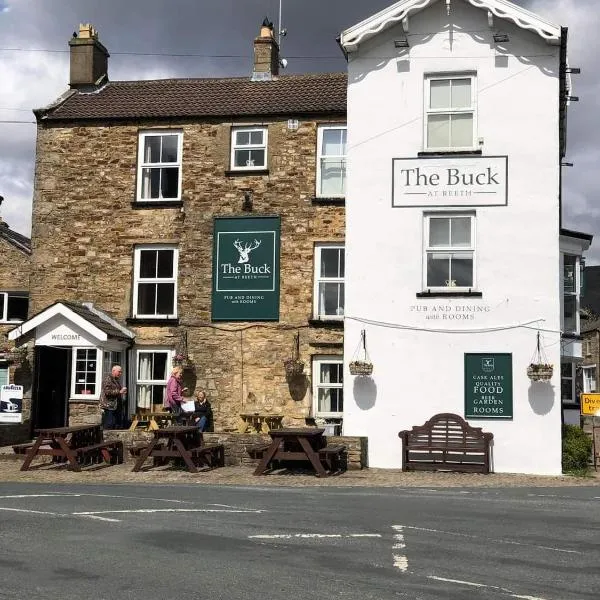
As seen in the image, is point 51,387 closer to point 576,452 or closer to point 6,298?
point 6,298

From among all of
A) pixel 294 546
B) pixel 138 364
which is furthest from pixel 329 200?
pixel 294 546

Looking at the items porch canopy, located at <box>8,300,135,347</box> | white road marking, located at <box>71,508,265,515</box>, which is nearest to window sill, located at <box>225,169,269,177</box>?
porch canopy, located at <box>8,300,135,347</box>

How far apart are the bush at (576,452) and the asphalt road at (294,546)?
A: 180 inches

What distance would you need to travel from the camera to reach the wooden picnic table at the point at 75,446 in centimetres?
1703

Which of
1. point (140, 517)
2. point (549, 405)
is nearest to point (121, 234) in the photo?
point (549, 405)

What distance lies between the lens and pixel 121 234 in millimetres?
23797

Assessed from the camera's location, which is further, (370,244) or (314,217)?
(314,217)

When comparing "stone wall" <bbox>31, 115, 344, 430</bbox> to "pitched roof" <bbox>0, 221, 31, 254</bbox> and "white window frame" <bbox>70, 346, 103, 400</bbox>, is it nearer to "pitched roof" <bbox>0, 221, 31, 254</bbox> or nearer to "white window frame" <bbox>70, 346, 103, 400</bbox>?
"white window frame" <bbox>70, 346, 103, 400</bbox>

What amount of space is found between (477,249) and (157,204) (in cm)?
899

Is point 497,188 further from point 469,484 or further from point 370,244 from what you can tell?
point 469,484

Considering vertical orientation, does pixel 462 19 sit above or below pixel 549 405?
above

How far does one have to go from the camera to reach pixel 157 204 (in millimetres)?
23719

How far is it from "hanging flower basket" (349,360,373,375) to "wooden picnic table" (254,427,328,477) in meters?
1.94

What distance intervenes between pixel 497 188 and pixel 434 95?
2.42m
